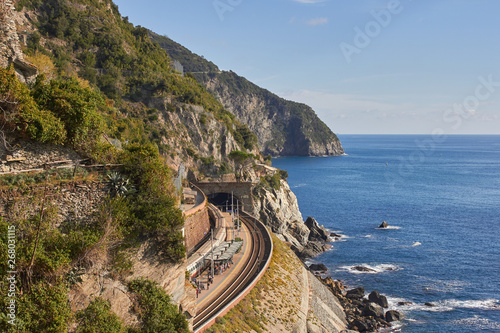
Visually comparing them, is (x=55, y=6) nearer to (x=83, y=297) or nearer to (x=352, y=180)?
(x=83, y=297)

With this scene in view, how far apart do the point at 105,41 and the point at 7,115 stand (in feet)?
216

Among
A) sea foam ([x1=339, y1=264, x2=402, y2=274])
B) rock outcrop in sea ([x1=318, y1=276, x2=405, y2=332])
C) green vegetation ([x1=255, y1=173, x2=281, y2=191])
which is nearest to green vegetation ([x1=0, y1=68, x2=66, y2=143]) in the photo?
rock outcrop in sea ([x1=318, y1=276, x2=405, y2=332])

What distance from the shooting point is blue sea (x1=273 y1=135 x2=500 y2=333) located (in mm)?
48312

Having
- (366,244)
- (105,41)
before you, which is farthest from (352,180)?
(105,41)

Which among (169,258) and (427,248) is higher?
(169,258)

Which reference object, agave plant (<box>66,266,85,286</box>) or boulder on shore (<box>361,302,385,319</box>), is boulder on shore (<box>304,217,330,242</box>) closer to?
boulder on shore (<box>361,302,385,319</box>)

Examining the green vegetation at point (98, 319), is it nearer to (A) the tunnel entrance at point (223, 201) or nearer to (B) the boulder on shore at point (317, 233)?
(A) the tunnel entrance at point (223, 201)

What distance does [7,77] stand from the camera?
58.6 ft

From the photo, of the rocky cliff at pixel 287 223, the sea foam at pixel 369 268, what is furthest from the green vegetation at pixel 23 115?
the sea foam at pixel 369 268

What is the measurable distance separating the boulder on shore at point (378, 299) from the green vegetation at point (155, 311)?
35.5 metres

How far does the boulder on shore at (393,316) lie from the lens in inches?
1769

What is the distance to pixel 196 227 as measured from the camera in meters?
43.6

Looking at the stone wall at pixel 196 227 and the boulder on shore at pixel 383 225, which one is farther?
the boulder on shore at pixel 383 225

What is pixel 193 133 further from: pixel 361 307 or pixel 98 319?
pixel 98 319
